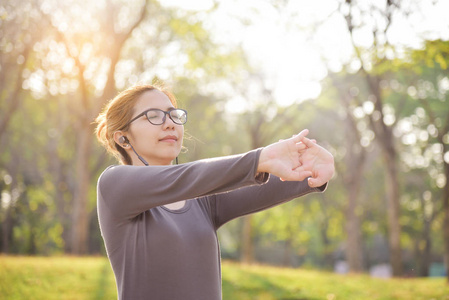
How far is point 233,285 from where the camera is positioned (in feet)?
34.9

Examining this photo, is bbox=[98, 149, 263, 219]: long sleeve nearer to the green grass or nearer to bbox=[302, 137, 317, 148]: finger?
bbox=[302, 137, 317, 148]: finger

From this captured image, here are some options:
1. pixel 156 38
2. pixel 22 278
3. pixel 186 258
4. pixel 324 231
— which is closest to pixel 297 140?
pixel 186 258

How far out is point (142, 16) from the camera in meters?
17.2

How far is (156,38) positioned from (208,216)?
2168 cm

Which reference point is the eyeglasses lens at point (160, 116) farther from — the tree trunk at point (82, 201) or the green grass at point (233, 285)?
the tree trunk at point (82, 201)

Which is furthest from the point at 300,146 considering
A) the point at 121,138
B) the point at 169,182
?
the point at 121,138

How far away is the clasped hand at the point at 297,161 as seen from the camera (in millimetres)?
2080

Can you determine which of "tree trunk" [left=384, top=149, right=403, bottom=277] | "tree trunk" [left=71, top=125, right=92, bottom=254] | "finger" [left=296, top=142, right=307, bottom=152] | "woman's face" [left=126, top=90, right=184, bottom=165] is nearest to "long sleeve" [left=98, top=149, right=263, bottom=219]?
"finger" [left=296, top=142, right=307, bottom=152]

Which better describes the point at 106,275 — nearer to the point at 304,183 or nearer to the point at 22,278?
the point at 22,278

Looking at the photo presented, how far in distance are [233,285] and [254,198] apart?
814cm

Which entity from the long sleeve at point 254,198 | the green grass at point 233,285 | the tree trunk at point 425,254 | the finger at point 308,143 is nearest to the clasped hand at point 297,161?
the finger at point 308,143

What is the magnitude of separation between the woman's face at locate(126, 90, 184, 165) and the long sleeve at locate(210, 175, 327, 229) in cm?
37

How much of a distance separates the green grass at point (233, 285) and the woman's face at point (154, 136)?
7121 millimetres

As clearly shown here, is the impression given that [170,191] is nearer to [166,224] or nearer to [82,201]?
[166,224]
